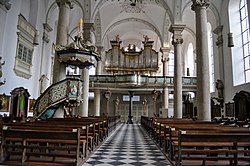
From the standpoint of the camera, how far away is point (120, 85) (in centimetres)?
2105

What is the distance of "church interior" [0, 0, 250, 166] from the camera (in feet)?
14.1

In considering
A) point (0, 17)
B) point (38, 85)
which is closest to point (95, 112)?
point (38, 85)

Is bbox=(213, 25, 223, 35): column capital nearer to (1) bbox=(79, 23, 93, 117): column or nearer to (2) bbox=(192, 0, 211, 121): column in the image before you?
(2) bbox=(192, 0, 211, 121): column

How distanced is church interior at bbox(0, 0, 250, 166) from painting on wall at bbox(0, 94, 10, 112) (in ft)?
0.26

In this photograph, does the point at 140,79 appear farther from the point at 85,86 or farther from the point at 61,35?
the point at 61,35

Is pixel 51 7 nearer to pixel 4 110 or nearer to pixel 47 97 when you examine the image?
pixel 4 110

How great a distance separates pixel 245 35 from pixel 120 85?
37.1 ft

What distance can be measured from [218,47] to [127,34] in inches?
545

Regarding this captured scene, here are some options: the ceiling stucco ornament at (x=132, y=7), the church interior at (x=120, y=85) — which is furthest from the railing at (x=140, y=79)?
the ceiling stucco ornament at (x=132, y=7)

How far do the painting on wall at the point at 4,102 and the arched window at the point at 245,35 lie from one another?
51.6 feet

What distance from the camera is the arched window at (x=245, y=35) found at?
15320mm

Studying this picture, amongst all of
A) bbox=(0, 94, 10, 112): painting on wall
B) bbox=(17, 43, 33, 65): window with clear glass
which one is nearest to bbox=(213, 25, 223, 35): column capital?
bbox=(17, 43, 33, 65): window with clear glass

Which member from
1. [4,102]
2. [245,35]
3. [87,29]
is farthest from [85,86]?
[245,35]

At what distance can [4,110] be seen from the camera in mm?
12062
